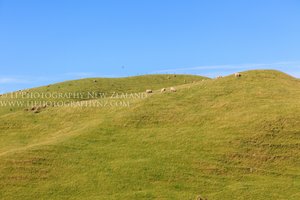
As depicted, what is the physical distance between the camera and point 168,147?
1018 inches

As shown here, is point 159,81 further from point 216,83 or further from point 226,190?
point 226,190

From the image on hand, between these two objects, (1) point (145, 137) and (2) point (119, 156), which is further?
(1) point (145, 137)

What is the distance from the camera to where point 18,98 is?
169 feet

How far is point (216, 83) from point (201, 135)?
404 inches

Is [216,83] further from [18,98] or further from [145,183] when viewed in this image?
[18,98]

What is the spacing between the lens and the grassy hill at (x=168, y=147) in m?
21.7

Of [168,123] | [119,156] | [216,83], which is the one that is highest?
[216,83]

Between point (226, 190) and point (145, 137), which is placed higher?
point (145, 137)

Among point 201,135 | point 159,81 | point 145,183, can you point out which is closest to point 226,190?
point 145,183

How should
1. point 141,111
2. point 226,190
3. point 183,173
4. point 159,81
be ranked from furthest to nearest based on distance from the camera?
point 159,81 → point 141,111 → point 183,173 → point 226,190

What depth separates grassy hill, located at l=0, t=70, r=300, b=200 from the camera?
21.7 metres

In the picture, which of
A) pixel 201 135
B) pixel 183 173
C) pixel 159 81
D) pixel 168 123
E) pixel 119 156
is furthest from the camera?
pixel 159 81

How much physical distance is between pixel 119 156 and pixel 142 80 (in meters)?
38.1

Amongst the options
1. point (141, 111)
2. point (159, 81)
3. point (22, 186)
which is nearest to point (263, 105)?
point (141, 111)
